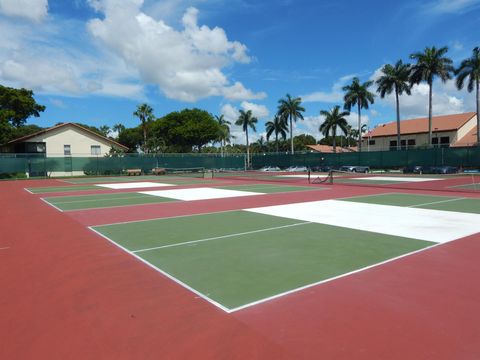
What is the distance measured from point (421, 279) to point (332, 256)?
1683 mm

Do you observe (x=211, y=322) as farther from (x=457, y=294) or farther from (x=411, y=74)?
(x=411, y=74)

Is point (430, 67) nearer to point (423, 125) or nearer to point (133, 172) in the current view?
point (423, 125)

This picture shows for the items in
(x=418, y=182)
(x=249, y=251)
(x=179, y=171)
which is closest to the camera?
(x=249, y=251)

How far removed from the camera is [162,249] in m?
7.92

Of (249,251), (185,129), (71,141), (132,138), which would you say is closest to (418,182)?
(249,251)

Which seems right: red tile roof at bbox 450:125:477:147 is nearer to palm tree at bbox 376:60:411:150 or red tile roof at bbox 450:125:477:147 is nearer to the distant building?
palm tree at bbox 376:60:411:150

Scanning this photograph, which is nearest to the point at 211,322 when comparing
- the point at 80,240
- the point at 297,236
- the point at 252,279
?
the point at 252,279

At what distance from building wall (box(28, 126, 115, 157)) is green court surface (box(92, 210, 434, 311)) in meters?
40.7

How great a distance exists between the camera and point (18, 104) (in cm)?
4484

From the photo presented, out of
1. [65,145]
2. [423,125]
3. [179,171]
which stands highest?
[423,125]

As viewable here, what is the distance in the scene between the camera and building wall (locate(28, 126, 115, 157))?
4628cm

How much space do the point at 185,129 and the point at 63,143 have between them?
29806 millimetres

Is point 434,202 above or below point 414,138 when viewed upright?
below

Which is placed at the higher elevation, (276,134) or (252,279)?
(276,134)
